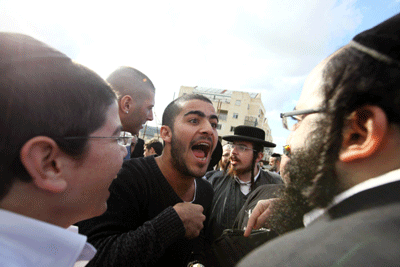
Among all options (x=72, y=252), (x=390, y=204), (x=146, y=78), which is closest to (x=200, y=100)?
(x=146, y=78)

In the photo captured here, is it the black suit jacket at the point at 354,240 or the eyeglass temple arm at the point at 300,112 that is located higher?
the eyeglass temple arm at the point at 300,112

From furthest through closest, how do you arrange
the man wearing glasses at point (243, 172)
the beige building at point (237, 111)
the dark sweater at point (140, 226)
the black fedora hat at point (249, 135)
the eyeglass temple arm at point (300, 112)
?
the beige building at point (237, 111) → the black fedora hat at point (249, 135) → the man wearing glasses at point (243, 172) → the dark sweater at point (140, 226) → the eyeglass temple arm at point (300, 112)

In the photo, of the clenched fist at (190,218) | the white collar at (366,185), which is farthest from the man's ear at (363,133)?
the clenched fist at (190,218)

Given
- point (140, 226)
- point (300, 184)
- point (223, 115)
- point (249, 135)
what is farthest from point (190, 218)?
point (223, 115)

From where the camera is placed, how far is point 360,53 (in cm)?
96

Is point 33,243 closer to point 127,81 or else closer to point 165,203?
point 165,203

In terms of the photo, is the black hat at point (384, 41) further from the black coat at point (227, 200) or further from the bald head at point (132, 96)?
the bald head at point (132, 96)

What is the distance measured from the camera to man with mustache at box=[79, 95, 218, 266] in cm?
153

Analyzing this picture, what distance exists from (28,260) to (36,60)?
34.4 inches

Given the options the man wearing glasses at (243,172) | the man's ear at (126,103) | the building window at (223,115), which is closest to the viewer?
the man's ear at (126,103)

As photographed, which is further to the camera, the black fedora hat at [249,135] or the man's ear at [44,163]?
the black fedora hat at [249,135]

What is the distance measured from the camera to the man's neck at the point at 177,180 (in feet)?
8.13

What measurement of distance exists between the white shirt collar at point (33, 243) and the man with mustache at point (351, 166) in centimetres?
89

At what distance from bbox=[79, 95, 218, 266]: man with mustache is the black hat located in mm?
1455
